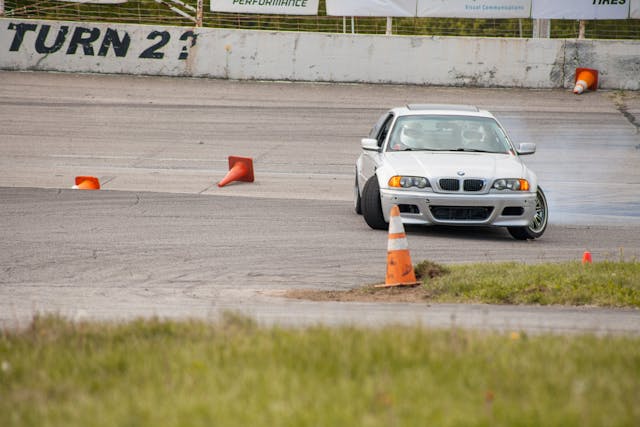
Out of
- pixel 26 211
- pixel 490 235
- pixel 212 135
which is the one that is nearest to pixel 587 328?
pixel 490 235

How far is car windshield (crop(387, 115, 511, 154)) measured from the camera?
1352cm

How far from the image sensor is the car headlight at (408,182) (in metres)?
12.5

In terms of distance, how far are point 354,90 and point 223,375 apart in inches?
805

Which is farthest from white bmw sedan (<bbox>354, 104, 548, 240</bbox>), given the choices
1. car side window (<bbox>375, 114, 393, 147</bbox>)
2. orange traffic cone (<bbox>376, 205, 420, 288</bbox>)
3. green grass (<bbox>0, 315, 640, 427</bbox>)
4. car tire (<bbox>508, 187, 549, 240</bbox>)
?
green grass (<bbox>0, 315, 640, 427</bbox>)

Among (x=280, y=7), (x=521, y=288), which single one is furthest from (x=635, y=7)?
(x=521, y=288)

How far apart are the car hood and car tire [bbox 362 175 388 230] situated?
0.32 metres

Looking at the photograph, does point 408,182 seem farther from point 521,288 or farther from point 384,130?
point 521,288

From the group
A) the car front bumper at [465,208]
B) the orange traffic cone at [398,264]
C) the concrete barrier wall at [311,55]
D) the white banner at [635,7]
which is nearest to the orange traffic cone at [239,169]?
the car front bumper at [465,208]

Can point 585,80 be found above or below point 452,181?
below

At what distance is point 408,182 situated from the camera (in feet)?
41.3

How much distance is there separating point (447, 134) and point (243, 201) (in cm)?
297

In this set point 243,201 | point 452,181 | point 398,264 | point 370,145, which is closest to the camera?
point 398,264

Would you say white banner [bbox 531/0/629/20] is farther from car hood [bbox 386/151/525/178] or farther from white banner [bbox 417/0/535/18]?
car hood [bbox 386/151/525/178]

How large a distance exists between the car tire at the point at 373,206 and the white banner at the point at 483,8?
13.9m
